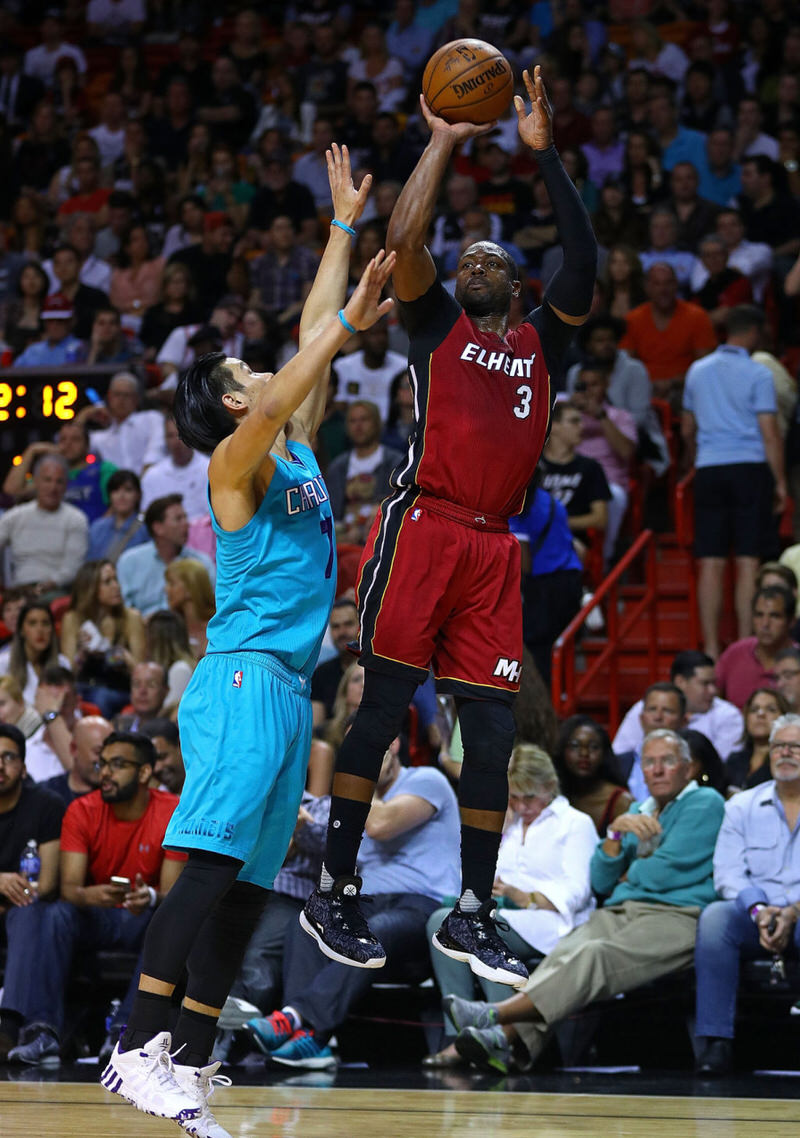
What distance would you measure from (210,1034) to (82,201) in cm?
1233

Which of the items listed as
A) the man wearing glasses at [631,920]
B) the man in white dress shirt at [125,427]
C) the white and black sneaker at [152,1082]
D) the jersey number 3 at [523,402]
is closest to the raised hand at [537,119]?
the jersey number 3 at [523,402]

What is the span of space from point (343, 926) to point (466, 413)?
5.25 ft

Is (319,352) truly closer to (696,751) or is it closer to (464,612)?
(464,612)

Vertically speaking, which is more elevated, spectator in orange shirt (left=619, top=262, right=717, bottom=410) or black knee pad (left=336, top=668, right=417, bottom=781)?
spectator in orange shirt (left=619, top=262, right=717, bottom=410)

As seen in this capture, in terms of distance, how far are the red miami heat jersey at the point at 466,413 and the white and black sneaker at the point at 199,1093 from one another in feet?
6.07

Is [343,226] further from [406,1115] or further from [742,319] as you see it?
[742,319]

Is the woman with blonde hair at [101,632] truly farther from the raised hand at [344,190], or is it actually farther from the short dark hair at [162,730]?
the raised hand at [344,190]

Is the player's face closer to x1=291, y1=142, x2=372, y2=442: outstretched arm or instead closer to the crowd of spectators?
x1=291, y1=142, x2=372, y2=442: outstretched arm

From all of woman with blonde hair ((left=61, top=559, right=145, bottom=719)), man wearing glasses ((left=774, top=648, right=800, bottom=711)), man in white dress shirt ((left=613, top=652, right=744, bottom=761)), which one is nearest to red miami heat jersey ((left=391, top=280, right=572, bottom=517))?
man wearing glasses ((left=774, top=648, right=800, bottom=711))

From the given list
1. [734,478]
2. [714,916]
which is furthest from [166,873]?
[734,478]

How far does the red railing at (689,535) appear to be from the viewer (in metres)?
10.8

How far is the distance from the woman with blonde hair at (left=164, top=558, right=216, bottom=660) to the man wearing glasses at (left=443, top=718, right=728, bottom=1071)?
11.1 feet

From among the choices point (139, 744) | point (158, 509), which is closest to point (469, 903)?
point (139, 744)

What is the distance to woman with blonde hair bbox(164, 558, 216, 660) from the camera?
10.4 m
